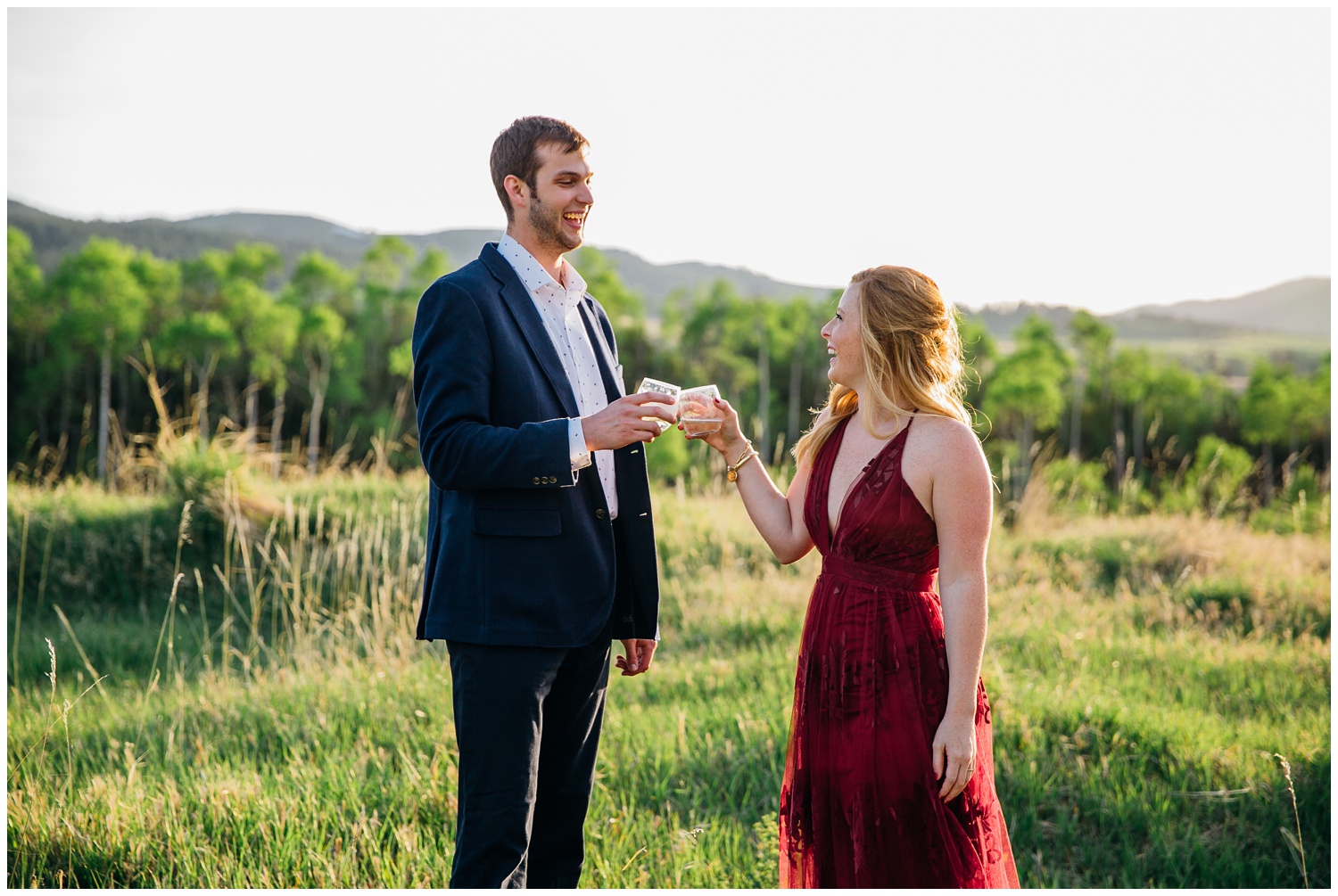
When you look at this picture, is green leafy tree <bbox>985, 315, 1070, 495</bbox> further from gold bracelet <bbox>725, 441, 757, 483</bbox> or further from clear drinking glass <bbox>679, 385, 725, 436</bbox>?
clear drinking glass <bbox>679, 385, 725, 436</bbox>

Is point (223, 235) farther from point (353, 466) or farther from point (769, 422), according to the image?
point (353, 466)

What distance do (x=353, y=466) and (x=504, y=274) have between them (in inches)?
265

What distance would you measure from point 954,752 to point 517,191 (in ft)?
6.30

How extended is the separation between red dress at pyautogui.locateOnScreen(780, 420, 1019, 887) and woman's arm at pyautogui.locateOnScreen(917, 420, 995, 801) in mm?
66

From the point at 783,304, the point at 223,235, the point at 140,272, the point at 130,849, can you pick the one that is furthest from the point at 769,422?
the point at 130,849

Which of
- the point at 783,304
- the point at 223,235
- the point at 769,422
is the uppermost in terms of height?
the point at 223,235

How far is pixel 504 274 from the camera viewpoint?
266cm

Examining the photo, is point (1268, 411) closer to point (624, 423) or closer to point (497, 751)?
point (624, 423)

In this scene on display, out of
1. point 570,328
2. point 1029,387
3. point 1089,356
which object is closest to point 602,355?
point 570,328

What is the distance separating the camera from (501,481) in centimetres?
241

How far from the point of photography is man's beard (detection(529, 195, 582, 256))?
2.70 m

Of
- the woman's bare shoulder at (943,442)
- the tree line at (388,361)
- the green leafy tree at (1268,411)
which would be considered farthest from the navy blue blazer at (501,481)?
the green leafy tree at (1268,411)

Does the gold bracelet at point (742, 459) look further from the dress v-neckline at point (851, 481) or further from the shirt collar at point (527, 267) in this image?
the shirt collar at point (527, 267)

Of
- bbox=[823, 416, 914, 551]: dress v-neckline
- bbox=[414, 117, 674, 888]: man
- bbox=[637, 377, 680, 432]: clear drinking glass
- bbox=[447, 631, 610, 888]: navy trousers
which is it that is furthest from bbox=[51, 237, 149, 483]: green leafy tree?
bbox=[823, 416, 914, 551]: dress v-neckline
